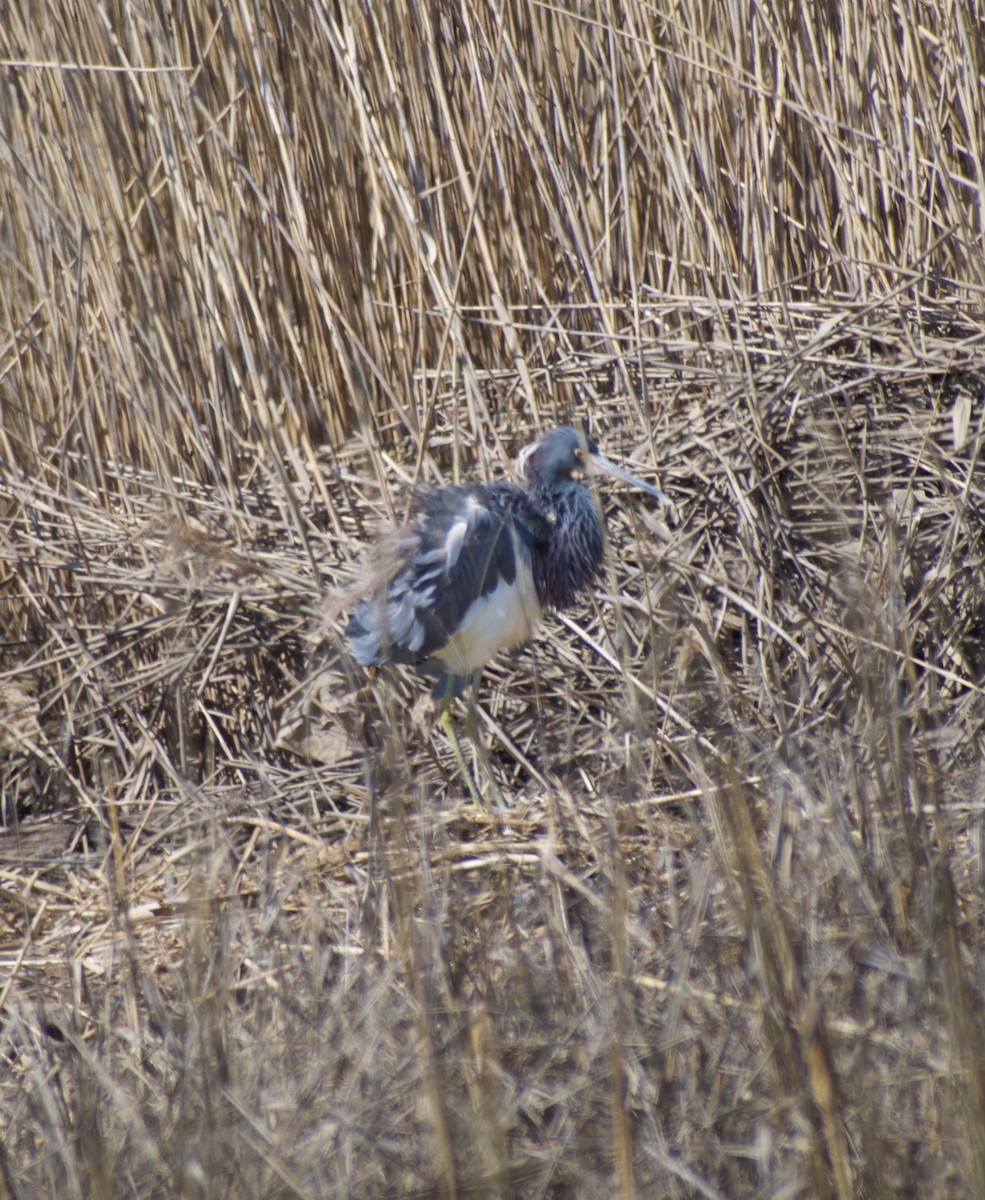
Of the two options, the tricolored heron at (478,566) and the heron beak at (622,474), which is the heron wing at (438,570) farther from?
the heron beak at (622,474)

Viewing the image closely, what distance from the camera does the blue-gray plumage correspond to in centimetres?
305

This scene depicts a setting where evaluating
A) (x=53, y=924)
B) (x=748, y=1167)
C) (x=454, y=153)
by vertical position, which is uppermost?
(x=454, y=153)

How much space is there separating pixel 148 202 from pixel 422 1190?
8.21ft

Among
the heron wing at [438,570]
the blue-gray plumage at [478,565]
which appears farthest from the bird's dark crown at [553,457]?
the heron wing at [438,570]

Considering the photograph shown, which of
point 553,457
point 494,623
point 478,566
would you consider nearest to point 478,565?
point 478,566

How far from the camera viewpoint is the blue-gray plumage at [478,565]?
305cm

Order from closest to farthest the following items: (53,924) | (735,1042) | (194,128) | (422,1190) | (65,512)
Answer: (422,1190) < (735,1042) < (53,924) < (194,128) < (65,512)

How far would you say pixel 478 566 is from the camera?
121 inches

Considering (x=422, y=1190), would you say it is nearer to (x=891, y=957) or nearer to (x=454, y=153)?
(x=891, y=957)

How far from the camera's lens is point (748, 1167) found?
1528mm

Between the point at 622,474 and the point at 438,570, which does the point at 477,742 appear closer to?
the point at 438,570

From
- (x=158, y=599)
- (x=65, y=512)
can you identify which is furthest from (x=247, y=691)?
(x=65, y=512)

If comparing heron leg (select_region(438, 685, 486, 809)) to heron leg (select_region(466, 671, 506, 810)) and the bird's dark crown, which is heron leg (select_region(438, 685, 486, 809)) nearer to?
heron leg (select_region(466, 671, 506, 810))

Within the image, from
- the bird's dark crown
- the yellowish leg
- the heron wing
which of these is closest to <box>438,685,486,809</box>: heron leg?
the yellowish leg
